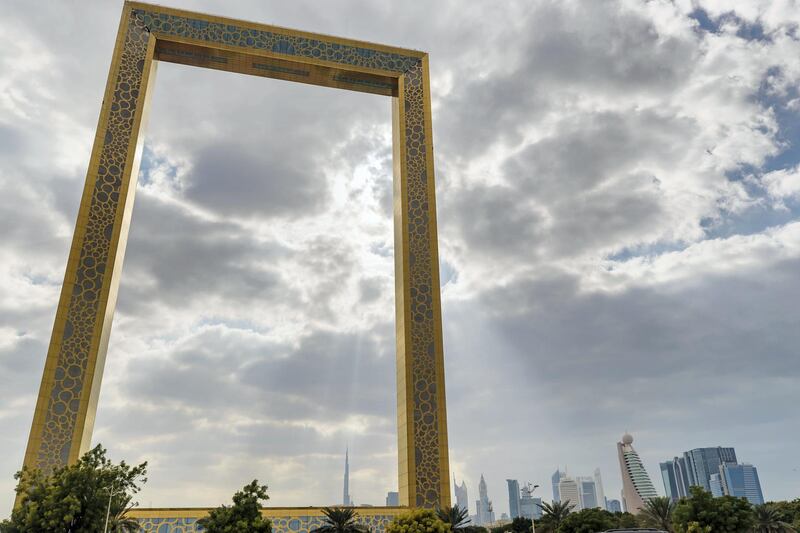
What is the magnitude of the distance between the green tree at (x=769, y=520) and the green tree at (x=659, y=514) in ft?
18.0

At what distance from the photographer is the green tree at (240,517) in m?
19.9

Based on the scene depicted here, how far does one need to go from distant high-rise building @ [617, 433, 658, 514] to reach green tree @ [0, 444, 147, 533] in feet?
246

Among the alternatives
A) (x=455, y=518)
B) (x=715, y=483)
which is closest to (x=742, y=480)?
(x=715, y=483)

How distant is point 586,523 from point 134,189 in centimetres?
3155

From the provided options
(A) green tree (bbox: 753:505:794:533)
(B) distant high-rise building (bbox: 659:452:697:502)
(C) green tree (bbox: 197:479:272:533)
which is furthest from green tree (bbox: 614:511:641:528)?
(B) distant high-rise building (bbox: 659:452:697:502)

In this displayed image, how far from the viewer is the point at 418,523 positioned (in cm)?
2064

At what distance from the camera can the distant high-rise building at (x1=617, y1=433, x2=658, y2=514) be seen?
79875 mm

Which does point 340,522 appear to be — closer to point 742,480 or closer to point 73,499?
point 73,499

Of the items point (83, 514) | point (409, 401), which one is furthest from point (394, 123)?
point (83, 514)

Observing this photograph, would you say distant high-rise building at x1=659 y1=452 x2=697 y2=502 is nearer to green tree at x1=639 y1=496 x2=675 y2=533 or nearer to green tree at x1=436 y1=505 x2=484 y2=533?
green tree at x1=639 y1=496 x2=675 y2=533

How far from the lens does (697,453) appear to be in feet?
554

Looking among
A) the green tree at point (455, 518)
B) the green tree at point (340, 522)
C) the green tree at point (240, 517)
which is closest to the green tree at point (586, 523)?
the green tree at point (455, 518)

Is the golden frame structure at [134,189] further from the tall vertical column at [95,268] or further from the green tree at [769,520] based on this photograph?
the green tree at [769,520]

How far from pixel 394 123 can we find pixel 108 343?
1554 cm
